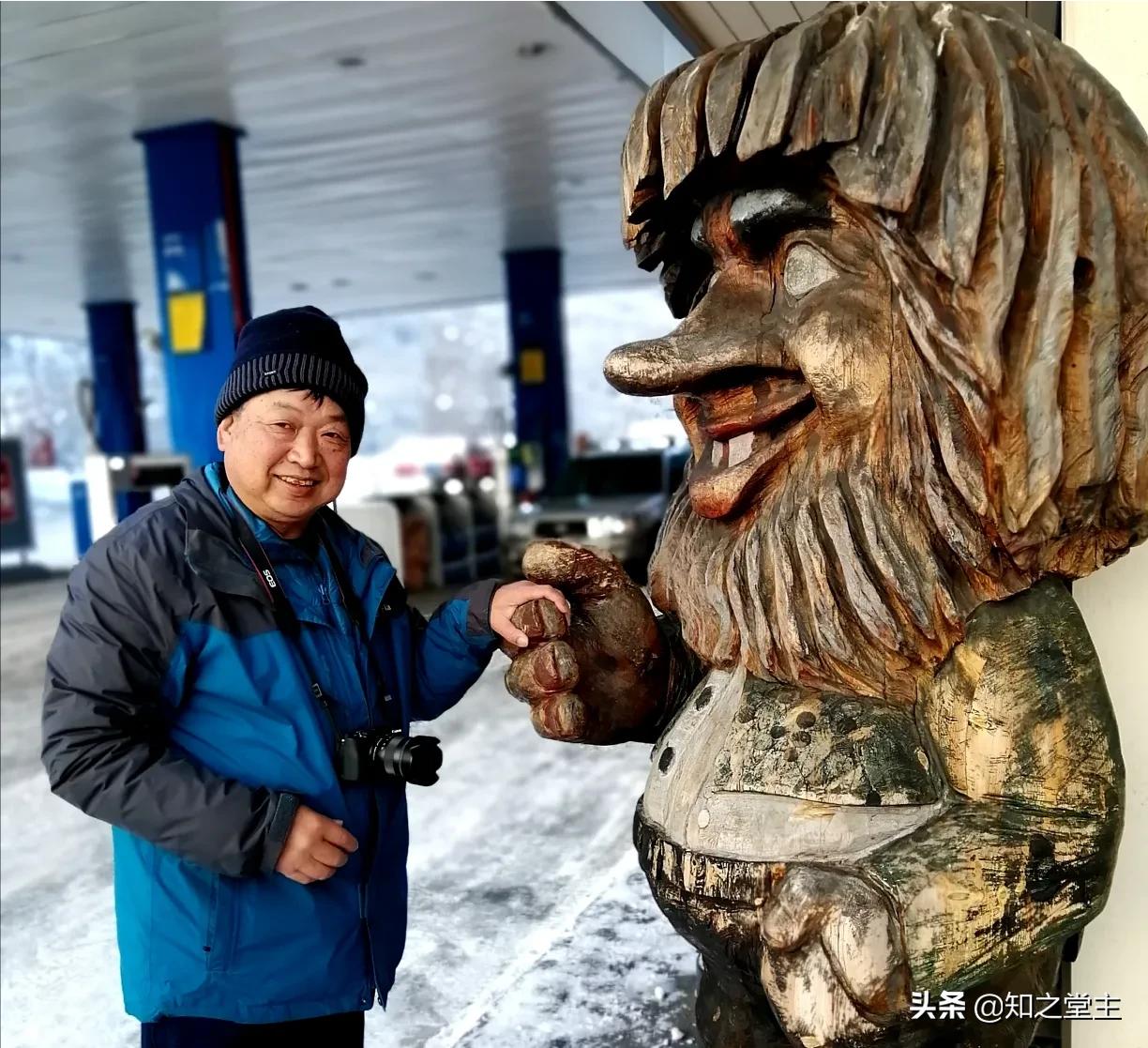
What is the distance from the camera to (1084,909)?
990 mm

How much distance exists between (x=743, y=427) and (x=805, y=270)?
0.18 metres

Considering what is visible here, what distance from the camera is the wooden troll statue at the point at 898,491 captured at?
921 mm

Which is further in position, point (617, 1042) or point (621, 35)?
point (621, 35)

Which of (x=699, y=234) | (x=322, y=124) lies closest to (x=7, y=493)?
(x=322, y=124)

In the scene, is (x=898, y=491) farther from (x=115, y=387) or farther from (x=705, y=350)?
(x=115, y=387)

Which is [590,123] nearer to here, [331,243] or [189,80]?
[189,80]

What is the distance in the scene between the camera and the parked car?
7113 mm

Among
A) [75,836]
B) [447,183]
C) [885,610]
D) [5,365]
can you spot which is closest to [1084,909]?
[885,610]

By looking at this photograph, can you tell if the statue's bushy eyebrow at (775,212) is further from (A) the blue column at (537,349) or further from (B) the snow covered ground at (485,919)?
(A) the blue column at (537,349)

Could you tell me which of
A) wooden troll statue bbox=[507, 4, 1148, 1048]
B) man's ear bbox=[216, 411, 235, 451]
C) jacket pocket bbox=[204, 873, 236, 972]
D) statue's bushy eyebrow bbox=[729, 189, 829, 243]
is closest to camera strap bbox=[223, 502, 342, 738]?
man's ear bbox=[216, 411, 235, 451]

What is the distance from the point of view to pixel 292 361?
137 centimetres

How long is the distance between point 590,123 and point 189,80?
2.35 meters

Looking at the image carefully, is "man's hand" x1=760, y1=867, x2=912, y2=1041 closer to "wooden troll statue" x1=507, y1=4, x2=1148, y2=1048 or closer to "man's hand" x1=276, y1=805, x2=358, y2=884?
"wooden troll statue" x1=507, y1=4, x2=1148, y2=1048

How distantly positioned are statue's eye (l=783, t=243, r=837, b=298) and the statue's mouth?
9 centimetres
